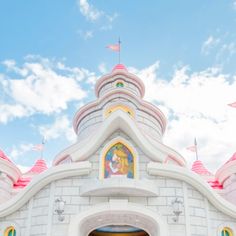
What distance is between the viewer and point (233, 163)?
1694 centimetres

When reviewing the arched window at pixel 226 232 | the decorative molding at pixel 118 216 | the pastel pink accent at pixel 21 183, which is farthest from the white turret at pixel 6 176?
the arched window at pixel 226 232

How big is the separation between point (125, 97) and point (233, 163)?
24.2 ft

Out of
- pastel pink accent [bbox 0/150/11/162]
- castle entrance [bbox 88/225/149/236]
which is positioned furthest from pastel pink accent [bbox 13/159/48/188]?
castle entrance [bbox 88/225/149/236]

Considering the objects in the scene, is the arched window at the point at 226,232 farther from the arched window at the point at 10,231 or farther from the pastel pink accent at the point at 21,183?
the pastel pink accent at the point at 21,183

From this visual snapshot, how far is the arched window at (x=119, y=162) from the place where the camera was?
1353 centimetres

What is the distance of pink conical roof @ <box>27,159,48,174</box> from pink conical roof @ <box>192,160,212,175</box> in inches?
393

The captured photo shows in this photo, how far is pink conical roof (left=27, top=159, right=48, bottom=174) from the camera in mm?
21656

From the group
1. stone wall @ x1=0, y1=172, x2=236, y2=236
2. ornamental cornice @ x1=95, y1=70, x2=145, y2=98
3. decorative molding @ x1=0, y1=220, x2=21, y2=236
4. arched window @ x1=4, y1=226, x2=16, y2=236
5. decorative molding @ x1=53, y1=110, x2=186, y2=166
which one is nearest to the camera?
stone wall @ x1=0, y1=172, x2=236, y2=236

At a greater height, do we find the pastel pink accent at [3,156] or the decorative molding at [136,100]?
the decorative molding at [136,100]

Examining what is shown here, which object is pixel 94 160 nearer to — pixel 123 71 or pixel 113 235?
pixel 113 235

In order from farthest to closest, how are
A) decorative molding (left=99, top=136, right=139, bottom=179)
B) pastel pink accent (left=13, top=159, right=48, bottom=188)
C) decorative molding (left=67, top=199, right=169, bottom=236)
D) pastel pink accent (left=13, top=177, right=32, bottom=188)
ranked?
1. pastel pink accent (left=13, top=159, right=48, bottom=188)
2. pastel pink accent (left=13, top=177, right=32, bottom=188)
3. decorative molding (left=99, top=136, right=139, bottom=179)
4. decorative molding (left=67, top=199, right=169, bottom=236)

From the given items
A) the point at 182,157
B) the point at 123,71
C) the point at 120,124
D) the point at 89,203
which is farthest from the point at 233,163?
the point at 123,71

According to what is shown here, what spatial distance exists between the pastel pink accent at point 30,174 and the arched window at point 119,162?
252 inches

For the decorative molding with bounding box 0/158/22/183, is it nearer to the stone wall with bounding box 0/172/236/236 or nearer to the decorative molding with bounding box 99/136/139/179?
the stone wall with bounding box 0/172/236/236
